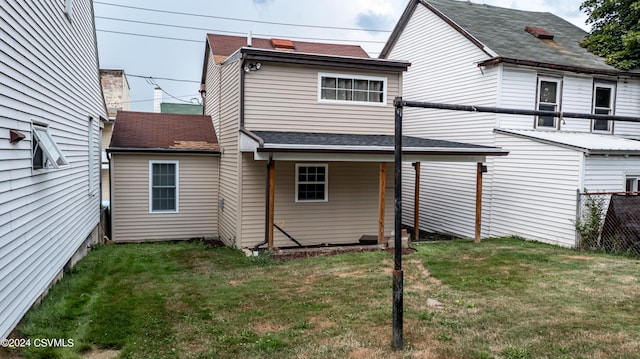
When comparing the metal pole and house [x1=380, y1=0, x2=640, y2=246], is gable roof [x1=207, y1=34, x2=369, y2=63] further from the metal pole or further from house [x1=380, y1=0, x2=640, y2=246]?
the metal pole

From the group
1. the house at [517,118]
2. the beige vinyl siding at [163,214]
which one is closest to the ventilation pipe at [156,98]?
the beige vinyl siding at [163,214]

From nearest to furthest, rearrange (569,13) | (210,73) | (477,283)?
(477,283) < (210,73) < (569,13)

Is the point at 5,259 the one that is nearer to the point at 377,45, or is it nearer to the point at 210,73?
the point at 210,73

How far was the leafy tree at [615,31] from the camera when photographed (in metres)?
14.9

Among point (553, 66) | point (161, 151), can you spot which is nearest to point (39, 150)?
point (161, 151)

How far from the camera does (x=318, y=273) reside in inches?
333

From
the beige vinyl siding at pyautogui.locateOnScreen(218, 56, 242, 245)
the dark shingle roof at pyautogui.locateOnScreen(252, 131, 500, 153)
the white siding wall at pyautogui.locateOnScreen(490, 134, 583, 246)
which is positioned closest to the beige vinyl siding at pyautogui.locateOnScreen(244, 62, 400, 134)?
the dark shingle roof at pyautogui.locateOnScreen(252, 131, 500, 153)

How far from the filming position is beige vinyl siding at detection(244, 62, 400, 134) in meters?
11.5

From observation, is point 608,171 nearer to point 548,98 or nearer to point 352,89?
point 548,98

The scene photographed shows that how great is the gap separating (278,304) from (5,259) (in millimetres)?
3316

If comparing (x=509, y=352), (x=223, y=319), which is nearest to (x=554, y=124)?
(x=509, y=352)

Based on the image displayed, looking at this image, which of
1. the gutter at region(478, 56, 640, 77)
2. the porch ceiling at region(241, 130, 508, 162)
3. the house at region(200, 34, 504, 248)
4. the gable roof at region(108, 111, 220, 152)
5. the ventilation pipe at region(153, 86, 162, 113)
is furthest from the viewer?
the ventilation pipe at region(153, 86, 162, 113)

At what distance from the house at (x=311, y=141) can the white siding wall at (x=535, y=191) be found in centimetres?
156

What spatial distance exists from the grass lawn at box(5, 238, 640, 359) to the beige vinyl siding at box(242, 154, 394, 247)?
1836mm
